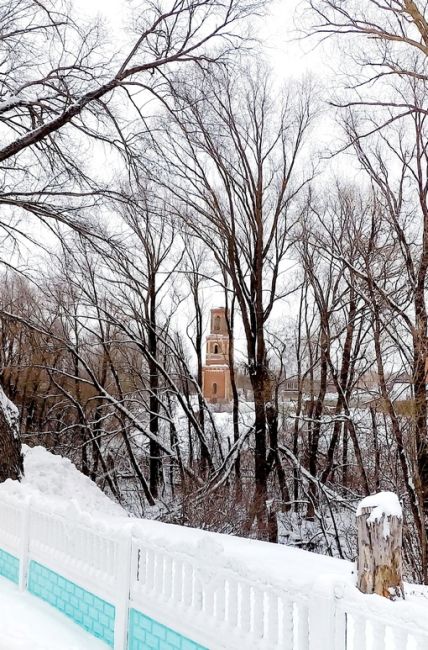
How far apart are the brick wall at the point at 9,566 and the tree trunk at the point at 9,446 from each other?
2.76 meters

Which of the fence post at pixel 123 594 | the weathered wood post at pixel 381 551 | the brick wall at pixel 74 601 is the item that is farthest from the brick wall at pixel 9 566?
the weathered wood post at pixel 381 551

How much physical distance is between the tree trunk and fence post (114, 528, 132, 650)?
214 inches

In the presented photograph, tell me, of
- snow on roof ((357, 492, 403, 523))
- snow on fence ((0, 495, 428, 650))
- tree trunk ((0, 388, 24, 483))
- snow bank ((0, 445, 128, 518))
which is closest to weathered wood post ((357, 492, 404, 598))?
snow on roof ((357, 492, 403, 523))

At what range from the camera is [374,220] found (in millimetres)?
13203

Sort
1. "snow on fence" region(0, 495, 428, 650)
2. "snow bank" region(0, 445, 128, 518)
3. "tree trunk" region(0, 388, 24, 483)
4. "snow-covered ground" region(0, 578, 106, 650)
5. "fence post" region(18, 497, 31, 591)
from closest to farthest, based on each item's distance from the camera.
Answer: "snow on fence" region(0, 495, 428, 650)
"snow-covered ground" region(0, 578, 106, 650)
"fence post" region(18, 497, 31, 591)
"tree trunk" region(0, 388, 24, 483)
"snow bank" region(0, 445, 128, 518)

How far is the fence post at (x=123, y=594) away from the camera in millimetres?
4121

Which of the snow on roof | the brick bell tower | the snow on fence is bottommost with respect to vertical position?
the snow on fence

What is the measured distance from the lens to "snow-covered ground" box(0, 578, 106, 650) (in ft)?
14.2

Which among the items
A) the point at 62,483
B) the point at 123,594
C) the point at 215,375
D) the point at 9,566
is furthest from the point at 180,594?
the point at 215,375

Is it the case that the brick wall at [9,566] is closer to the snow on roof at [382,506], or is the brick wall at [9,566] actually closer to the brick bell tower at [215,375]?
the snow on roof at [382,506]

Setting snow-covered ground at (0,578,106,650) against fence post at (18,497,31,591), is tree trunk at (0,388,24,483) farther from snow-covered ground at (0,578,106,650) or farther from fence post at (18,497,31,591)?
snow-covered ground at (0,578,106,650)

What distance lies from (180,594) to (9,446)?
6616 millimetres

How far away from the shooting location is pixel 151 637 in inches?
154

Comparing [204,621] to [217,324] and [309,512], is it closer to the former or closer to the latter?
[309,512]
